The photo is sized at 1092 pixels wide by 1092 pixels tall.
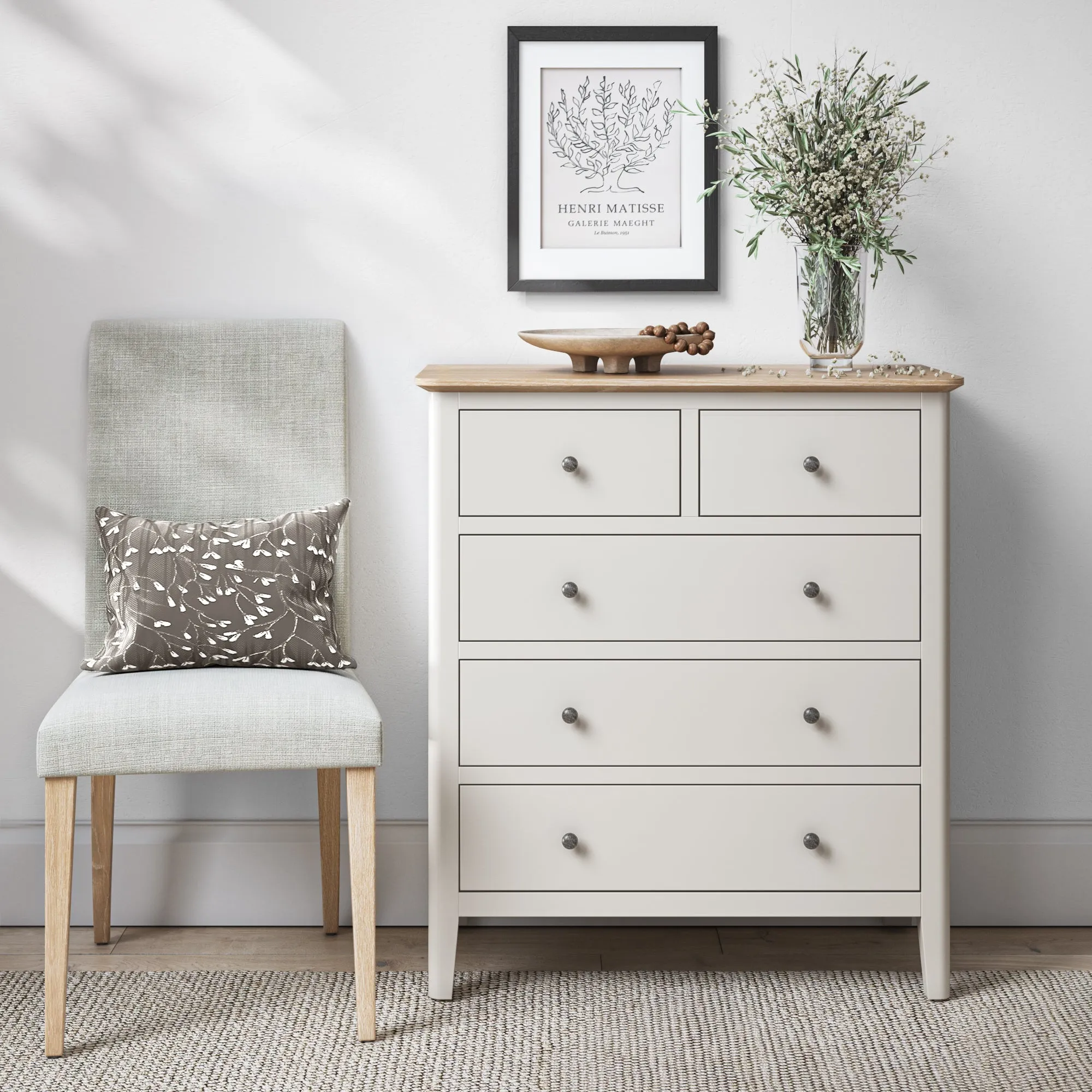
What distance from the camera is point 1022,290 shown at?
2.41 m

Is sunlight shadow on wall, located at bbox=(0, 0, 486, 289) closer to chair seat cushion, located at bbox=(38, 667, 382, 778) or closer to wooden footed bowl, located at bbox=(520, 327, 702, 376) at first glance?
wooden footed bowl, located at bbox=(520, 327, 702, 376)

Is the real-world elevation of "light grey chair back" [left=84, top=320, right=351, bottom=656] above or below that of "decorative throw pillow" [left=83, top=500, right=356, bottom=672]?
above

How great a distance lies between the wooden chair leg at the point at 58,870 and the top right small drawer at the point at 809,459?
3.78 ft

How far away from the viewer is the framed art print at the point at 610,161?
234cm

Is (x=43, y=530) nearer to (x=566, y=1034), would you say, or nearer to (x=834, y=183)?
(x=566, y=1034)

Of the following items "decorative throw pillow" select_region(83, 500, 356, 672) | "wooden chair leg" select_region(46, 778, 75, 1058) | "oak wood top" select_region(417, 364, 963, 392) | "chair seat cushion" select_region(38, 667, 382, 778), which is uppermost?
"oak wood top" select_region(417, 364, 963, 392)

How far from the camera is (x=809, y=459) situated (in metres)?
2.00

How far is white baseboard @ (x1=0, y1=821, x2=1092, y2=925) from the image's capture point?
2465 millimetres

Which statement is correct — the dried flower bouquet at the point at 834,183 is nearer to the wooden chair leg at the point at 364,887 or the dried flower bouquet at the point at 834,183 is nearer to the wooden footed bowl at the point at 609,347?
the wooden footed bowl at the point at 609,347

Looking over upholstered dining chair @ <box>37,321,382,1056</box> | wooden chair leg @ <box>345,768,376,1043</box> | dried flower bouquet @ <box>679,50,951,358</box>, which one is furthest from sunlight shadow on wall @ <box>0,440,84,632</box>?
dried flower bouquet @ <box>679,50,951,358</box>

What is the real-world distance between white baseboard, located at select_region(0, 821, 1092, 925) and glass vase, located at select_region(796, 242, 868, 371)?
3.53 feet

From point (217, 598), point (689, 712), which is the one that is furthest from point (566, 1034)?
point (217, 598)

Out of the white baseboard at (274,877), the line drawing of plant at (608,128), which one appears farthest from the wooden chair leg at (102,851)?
the line drawing of plant at (608,128)

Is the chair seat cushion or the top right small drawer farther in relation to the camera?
the top right small drawer
